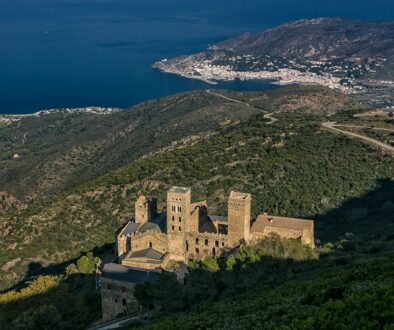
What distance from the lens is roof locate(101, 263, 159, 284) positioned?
28641 millimetres

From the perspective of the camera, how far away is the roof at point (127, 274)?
28.6 m

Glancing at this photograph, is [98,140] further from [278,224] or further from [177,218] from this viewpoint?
[278,224]

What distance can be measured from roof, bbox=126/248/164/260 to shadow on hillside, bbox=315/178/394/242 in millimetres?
12915

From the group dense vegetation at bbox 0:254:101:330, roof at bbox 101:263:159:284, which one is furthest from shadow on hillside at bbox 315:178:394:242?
dense vegetation at bbox 0:254:101:330

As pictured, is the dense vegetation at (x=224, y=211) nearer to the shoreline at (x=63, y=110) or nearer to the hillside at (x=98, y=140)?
the hillside at (x=98, y=140)

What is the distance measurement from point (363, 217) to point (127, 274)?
20.8 meters

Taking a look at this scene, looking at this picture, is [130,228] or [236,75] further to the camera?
[236,75]

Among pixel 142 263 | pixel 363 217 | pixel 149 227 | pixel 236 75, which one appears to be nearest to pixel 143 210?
pixel 149 227

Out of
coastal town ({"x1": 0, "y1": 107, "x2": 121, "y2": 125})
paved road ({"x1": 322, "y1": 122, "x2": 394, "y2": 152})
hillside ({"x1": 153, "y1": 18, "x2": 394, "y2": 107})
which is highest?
paved road ({"x1": 322, "y1": 122, "x2": 394, "y2": 152})

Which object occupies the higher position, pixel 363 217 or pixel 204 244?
pixel 204 244

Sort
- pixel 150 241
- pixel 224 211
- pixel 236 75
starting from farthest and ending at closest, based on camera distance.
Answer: pixel 236 75, pixel 224 211, pixel 150 241

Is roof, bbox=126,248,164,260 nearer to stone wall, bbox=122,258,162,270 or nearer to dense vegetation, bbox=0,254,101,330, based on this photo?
stone wall, bbox=122,258,162,270

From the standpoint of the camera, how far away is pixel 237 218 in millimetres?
30531

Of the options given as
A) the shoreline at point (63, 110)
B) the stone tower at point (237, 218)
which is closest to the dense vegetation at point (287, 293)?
the stone tower at point (237, 218)
